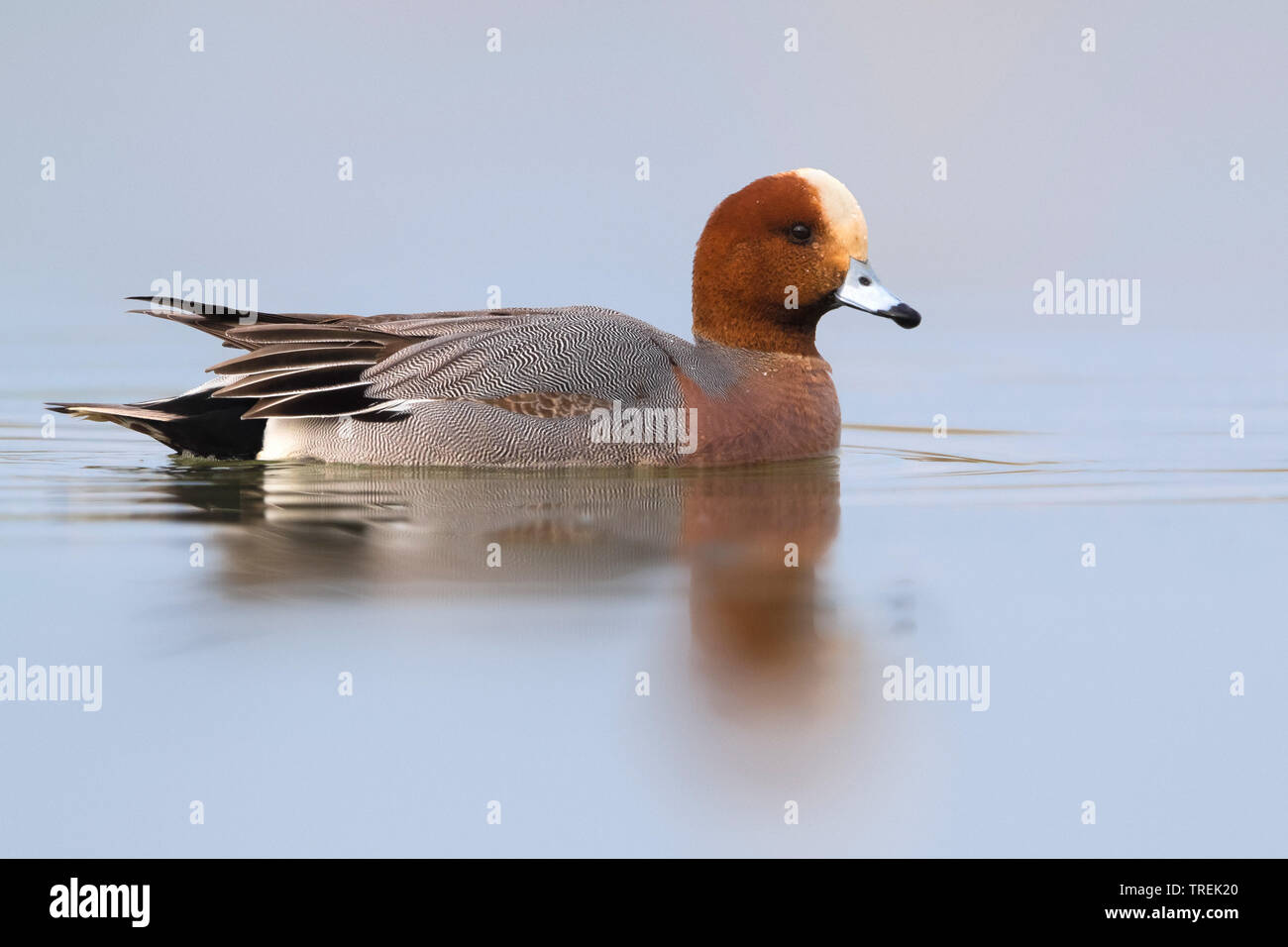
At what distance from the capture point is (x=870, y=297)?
30.5 ft

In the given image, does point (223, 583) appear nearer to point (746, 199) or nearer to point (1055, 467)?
point (746, 199)

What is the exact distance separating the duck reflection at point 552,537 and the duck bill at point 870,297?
0.83m

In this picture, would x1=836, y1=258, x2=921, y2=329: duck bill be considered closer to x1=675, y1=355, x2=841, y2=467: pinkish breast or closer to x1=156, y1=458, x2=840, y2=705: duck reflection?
x1=675, y1=355, x2=841, y2=467: pinkish breast

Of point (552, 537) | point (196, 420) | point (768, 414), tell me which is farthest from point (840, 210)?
point (196, 420)

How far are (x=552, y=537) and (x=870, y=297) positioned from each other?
98.0 inches

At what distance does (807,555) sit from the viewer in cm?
739

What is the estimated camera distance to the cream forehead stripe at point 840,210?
9.34m

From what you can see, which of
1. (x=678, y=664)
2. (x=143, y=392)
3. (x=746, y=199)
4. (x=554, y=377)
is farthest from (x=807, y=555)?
(x=143, y=392)

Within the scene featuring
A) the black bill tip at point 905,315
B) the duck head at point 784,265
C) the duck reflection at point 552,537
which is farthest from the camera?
the duck head at point 784,265

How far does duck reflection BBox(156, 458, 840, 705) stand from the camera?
21.6 ft

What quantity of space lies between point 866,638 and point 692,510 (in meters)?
2.05

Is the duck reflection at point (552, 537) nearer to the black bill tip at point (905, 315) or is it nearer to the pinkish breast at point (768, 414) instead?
the pinkish breast at point (768, 414)

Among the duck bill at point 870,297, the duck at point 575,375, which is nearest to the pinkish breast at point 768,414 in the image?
the duck at point 575,375

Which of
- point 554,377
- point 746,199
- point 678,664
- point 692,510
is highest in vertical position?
point 746,199
